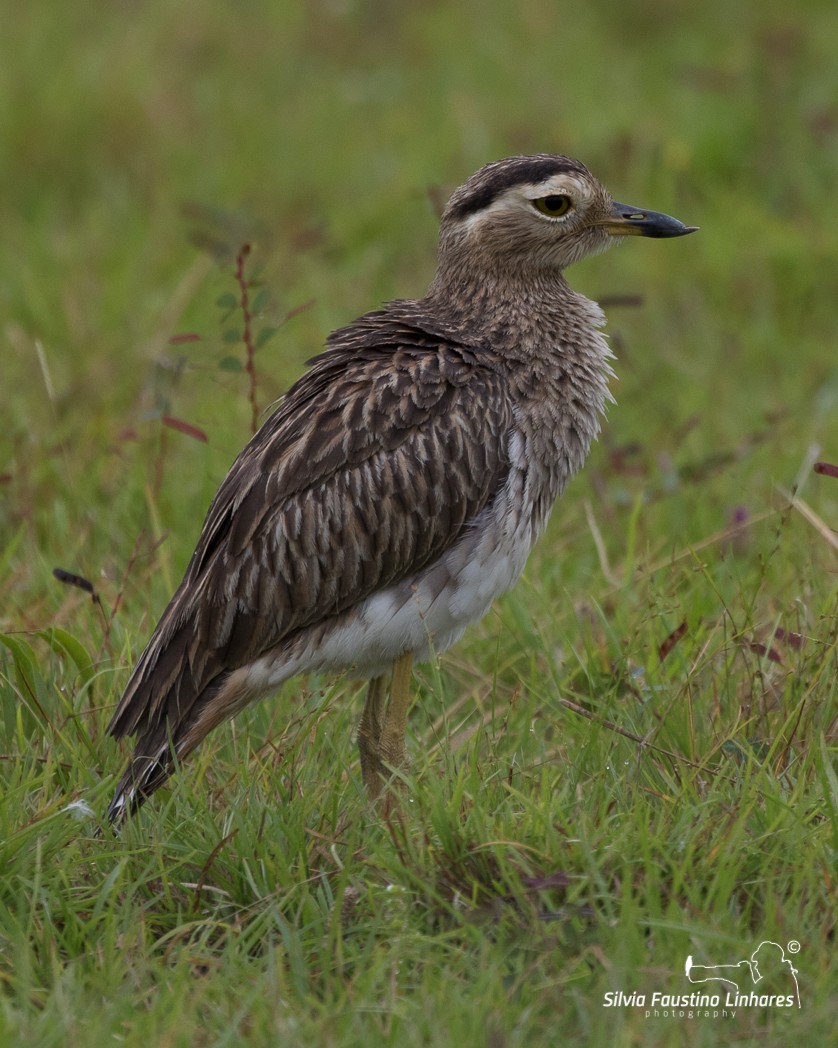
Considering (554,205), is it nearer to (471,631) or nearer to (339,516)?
(339,516)

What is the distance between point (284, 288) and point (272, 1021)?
5.47 m

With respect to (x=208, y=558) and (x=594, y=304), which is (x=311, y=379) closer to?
(x=208, y=558)

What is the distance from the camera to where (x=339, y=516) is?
451 centimetres

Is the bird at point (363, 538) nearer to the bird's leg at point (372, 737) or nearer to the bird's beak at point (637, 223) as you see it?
the bird's leg at point (372, 737)

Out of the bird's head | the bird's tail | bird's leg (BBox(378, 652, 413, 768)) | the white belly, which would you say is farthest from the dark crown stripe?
the bird's tail

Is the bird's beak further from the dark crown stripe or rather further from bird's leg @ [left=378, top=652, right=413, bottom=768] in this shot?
bird's leg @ [left=378, top=652, right=413, bottom=768]

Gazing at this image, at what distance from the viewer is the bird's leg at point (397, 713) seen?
180 inches

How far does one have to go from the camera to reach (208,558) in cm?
463

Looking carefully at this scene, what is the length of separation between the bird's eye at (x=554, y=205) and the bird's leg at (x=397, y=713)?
139cm

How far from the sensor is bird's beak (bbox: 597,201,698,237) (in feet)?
16.5

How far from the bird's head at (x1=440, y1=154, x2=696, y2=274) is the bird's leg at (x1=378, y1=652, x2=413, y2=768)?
1.23 metres

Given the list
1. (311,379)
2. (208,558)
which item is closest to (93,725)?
(208,558)

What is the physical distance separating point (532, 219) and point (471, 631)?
1373 mm

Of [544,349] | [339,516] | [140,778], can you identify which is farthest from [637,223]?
[140,778]
